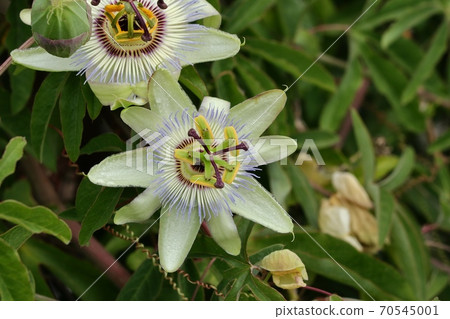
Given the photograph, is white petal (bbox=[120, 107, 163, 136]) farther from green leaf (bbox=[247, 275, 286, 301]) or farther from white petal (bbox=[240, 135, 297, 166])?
green leaf (bbox=[247, 275, 286, 301])

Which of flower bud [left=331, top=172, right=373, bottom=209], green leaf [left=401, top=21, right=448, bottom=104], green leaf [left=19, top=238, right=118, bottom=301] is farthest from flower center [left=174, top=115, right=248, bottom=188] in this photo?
green leaf [left=401, top=21, right=448, bottom=104]

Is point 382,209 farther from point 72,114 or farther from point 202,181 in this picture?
point 72,114

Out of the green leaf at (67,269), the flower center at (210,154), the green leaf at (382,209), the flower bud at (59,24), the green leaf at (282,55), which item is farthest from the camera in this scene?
the green leaf at (282,55)

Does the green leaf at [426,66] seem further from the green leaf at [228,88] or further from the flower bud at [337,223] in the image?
the green leaf at [228,88]

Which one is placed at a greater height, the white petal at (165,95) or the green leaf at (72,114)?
the white petal at (165,95)

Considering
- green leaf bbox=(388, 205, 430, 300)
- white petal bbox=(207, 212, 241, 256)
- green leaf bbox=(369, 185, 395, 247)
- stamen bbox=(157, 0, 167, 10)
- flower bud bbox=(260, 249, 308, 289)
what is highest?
stamen bbox=(157, 0, 167, 10)

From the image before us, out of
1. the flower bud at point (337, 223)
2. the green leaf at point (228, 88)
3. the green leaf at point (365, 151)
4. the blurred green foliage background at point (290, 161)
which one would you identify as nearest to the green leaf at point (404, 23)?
the blurred green foliage background at point (290, 161)

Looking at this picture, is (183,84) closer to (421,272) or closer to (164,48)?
(164,48)
